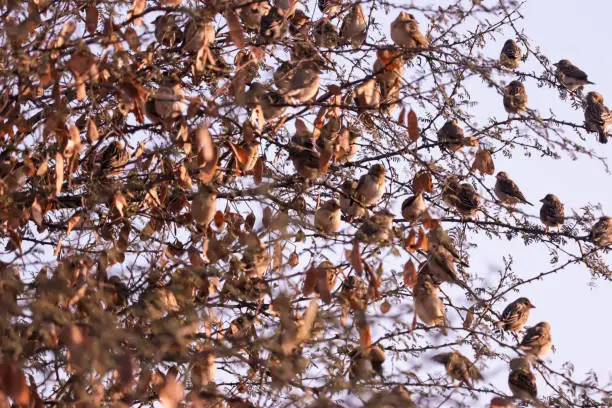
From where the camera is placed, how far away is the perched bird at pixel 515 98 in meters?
3.73

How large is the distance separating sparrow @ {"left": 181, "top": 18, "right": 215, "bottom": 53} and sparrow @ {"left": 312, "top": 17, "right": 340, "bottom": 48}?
2.05 ft

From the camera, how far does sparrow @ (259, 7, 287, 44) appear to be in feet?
11.6

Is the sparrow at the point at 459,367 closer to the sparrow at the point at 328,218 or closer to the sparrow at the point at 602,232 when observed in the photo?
the sparrow at the point at 328,218

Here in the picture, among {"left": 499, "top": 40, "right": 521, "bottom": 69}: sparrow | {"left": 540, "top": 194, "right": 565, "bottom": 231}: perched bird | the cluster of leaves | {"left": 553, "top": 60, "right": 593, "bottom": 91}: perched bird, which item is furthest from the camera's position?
{"left": 553, "top": 60, "right": 593, "bottom": 91}: perched bird

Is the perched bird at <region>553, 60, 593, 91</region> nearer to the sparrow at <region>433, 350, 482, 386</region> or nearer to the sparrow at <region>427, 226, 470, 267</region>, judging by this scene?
the sparrow at <region>427, 226, 470, 267</region>

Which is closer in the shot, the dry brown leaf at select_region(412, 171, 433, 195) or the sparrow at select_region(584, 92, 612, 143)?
the dry brown leaf at select_region(412, 171, 433, 195)

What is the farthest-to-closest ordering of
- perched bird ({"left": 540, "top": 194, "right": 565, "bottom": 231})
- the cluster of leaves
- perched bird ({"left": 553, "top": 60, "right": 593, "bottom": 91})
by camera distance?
1. perched bird ({"left": 553, "top": 60, "right": 593, "bottom": 91})
2. perched bird ({"left": 540, "top": 194, "right": 565, "bottom": 231})
3. the cluster of leaves

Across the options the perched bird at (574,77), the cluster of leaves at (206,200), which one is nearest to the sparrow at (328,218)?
the cluster of leaves at (206,200)

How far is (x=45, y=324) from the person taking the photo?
251 centimetres

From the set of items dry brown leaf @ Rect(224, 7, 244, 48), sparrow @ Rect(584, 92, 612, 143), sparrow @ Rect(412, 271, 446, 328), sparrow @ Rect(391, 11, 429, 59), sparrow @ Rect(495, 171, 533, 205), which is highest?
sparrow @ Rect(584, 92, 612, 143)

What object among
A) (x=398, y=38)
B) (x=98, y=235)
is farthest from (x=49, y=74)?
(x=398, y=38)

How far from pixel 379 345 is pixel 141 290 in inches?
36.6

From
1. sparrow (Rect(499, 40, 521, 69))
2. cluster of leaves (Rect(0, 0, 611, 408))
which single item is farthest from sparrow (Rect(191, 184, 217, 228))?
sparrow (Rect(499, 40, 521, 69))

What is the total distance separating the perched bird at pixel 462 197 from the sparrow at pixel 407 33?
582 mm
